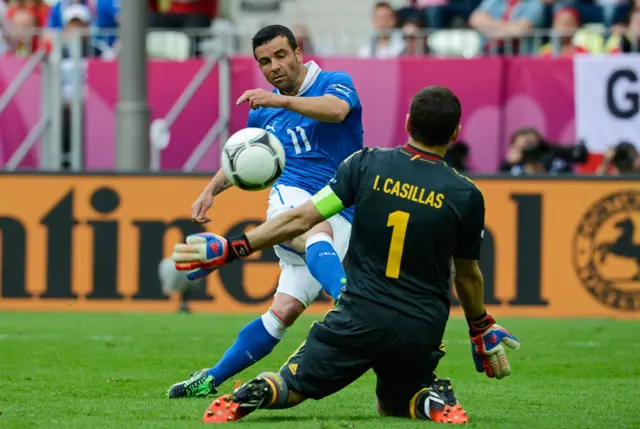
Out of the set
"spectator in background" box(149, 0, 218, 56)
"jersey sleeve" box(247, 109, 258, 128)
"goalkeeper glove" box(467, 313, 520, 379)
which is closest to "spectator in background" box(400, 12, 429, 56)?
"spectator in background" box(149, 0, 218, 56)

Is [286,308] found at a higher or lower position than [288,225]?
lower

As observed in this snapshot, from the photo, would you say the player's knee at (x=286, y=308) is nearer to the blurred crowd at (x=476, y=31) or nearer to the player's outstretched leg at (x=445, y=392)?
the player's outstretched leg at (x=445, y=392)

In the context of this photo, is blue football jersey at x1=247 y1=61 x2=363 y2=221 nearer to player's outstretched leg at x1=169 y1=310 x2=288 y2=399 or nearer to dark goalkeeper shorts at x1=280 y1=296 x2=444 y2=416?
player's outstretched leg at x1=169 y1=310 x2=288 y2=399

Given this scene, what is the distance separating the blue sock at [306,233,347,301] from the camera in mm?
6973

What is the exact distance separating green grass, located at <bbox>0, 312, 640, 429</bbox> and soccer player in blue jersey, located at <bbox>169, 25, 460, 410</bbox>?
0.40m

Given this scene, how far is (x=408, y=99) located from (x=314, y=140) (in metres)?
8.48

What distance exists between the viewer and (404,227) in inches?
248

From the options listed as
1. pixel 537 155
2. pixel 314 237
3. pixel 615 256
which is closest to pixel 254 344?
pixel 314 237

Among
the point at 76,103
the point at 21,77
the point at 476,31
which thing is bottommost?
the point at 76,103

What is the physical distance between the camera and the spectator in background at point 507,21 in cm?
1648

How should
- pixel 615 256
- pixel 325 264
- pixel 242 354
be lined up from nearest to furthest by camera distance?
pixel 325 264 < pixel 242 354 < pixel 615 256

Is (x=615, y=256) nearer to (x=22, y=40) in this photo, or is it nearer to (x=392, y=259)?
(x=22, y=40)

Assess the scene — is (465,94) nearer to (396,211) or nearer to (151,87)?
(151,87)

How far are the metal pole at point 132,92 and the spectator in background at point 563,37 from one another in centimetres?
490
